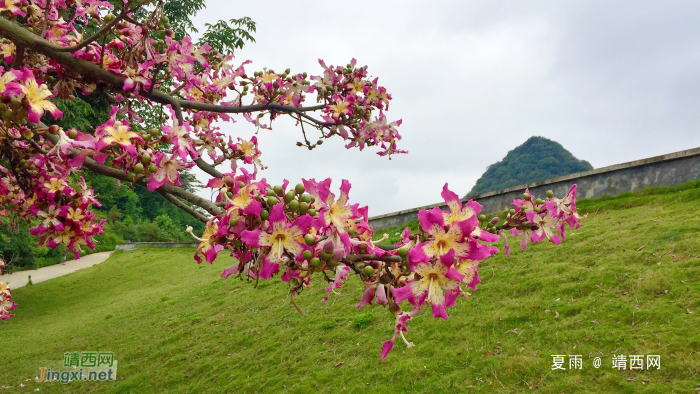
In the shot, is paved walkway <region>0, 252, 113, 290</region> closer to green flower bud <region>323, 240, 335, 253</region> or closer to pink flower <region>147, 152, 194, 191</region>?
pink flower <region>147, 152, 194, 191</region>

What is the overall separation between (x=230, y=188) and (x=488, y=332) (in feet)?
10.7

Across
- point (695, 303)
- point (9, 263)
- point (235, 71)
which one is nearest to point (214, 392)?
point (235, 71)

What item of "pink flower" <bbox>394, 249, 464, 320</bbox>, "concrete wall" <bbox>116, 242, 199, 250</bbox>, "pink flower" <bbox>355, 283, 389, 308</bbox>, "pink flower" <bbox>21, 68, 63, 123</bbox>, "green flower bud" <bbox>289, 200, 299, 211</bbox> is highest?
"pink flower" <bbox>21, 68, 63, 123</bbox>

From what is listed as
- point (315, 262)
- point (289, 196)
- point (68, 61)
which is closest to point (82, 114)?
point (68, 61)

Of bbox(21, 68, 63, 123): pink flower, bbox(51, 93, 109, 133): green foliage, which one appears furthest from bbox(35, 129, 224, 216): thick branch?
bbox(51, 93, 109, 133): green foliage

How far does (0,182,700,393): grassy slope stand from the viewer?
3188mm

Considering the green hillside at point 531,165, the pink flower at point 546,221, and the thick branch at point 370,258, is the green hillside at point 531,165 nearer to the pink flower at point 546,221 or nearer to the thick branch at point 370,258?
the pink flower at point 546,221

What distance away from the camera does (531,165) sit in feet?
100

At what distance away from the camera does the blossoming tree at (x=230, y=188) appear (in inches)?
48.3

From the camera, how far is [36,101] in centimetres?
175

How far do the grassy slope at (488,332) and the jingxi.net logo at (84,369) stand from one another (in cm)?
16

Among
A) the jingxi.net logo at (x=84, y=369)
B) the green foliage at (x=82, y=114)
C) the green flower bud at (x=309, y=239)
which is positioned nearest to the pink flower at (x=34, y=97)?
the green flower bud at (x=309, y=239)

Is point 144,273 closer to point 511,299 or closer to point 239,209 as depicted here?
point 511,299

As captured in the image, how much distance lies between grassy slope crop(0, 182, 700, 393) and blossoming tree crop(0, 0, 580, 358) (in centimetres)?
184
